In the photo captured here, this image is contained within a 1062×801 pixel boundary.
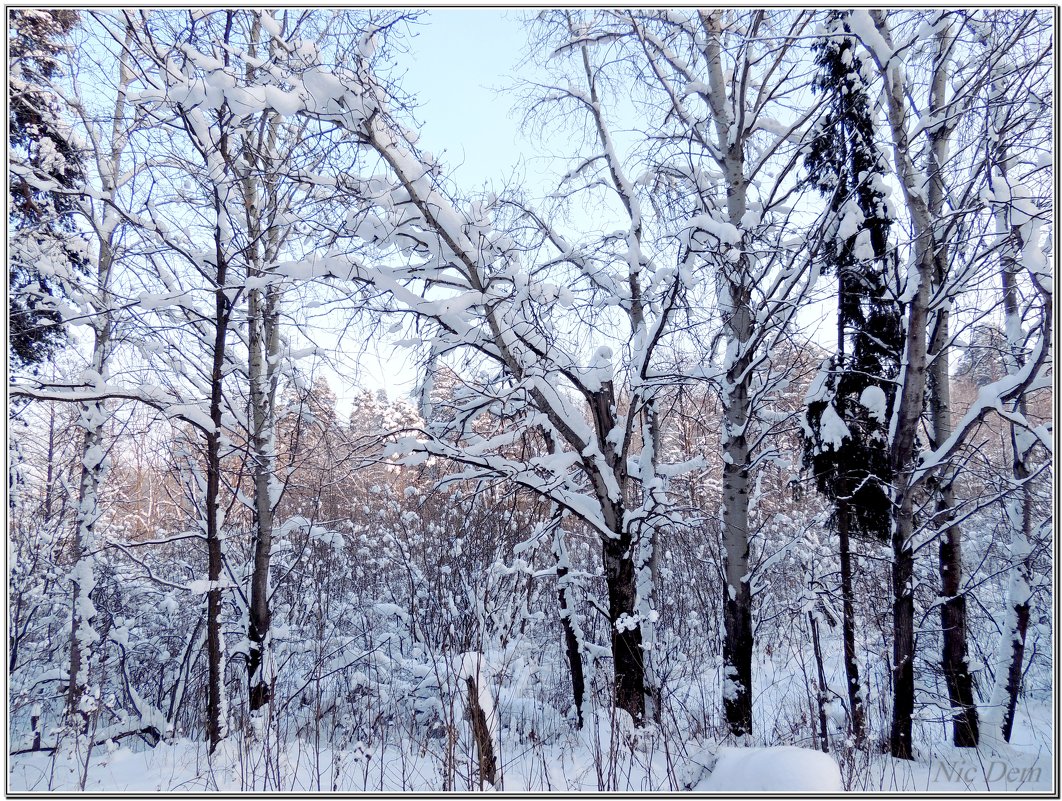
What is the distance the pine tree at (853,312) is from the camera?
444 centimetres

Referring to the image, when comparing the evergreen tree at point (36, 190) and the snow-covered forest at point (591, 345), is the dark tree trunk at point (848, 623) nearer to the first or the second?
the snow-covered forest at point (591, 345)

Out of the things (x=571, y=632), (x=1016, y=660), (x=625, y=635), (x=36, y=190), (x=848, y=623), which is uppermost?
(x=36, y=190)

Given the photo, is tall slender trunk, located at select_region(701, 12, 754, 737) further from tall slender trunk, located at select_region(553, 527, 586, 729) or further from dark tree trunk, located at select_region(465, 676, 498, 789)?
dark tree trunk, located at select_region(465, 676, 498, 789)

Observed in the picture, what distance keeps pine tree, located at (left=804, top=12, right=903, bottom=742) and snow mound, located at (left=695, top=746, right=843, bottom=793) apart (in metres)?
2.97

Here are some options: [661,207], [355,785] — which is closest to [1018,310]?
[661,207]

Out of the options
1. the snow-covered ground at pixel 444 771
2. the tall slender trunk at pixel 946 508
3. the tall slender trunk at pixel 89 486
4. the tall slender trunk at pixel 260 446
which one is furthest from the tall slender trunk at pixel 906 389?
the tall slender trunk at pixel 89 486

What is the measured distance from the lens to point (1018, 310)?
165 inches

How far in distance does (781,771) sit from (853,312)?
4425 millimetres

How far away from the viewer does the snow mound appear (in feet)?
5.89

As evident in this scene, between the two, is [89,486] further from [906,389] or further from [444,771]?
[906,389]

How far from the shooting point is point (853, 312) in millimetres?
4977

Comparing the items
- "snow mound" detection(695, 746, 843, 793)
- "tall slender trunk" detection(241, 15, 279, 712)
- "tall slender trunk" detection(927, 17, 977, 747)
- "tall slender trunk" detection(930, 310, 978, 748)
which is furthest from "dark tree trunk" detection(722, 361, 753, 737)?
"tall slender trunk" detection(241, 15, 279, 712)

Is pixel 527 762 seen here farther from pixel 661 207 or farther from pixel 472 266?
pixel 661 207

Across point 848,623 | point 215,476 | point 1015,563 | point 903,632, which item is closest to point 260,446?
point 215,476
